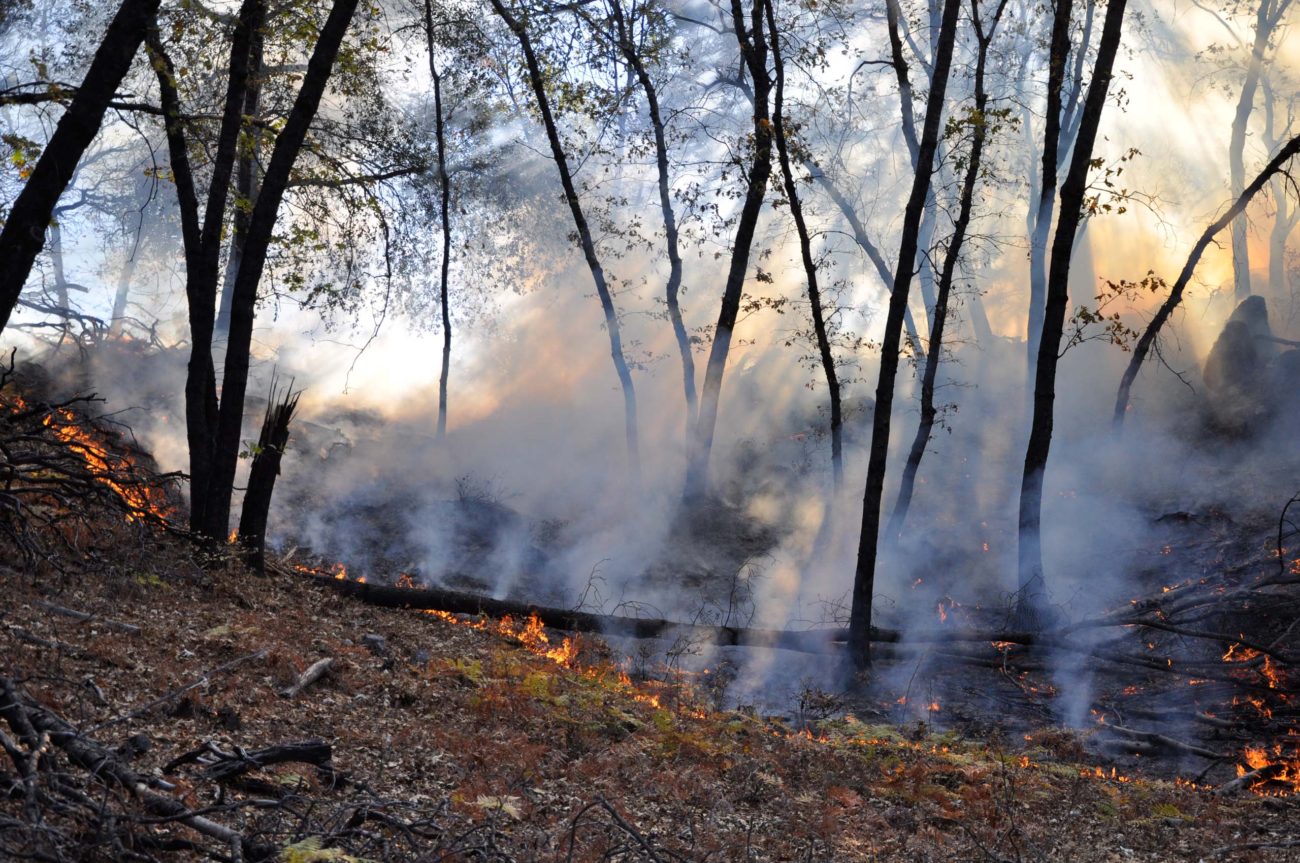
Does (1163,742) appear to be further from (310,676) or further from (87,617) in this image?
(87,617)

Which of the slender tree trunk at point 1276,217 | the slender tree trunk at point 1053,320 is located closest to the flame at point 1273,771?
the slender tree trunk at point 1053,320

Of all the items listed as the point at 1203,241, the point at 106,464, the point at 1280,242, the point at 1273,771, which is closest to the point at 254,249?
the point at 106,464

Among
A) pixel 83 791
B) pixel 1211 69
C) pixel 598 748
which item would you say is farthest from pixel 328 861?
pixel 1211 69

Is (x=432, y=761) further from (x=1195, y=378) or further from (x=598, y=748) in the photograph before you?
(x=1195, y=378)

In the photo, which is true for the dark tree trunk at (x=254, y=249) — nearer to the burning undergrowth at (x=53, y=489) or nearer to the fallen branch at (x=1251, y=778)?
the burning undergrowth at (x=53, y=489)

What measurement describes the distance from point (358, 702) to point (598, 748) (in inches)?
73.2

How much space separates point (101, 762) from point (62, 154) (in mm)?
4498

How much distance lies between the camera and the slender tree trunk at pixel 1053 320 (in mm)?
12914

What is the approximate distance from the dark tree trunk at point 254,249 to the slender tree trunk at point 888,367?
6.82 metres

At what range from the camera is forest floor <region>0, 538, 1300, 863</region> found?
4.89 m

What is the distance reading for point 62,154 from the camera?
21.6 feet

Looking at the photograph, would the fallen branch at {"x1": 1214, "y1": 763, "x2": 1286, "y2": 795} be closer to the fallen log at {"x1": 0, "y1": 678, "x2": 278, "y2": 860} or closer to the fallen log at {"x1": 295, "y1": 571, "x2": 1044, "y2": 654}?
the fallen log at {"x1": 295, "y1": 571, "x2": 1044, "y2": 654}

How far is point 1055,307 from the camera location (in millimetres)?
12938

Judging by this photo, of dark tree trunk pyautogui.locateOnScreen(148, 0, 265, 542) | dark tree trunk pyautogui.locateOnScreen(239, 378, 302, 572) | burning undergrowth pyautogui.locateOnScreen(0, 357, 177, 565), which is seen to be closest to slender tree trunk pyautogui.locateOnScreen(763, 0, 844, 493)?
dark tree trunk pyautogui.locateOnScreen(148, 0, 265, 542)
